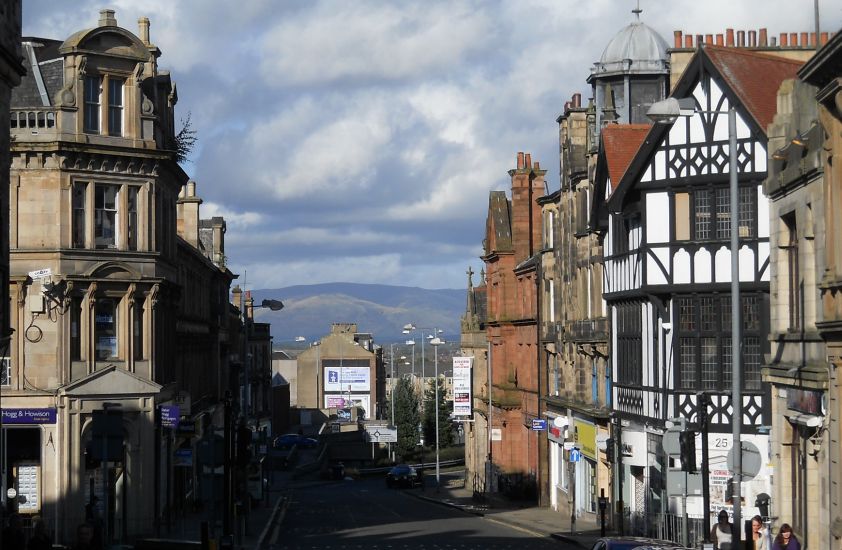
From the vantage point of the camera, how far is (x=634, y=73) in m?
46.7

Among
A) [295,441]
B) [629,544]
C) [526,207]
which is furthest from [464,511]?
[295,441]

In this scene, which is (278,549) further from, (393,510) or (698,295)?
(393,510)

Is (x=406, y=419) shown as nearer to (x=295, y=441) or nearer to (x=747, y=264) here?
(x=295, y=441)

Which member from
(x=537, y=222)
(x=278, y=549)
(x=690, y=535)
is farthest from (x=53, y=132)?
(x=537, y=222)

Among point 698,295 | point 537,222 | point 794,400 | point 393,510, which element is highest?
point 537,222

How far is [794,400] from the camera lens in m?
26.3

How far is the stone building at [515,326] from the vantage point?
6212 centimetres

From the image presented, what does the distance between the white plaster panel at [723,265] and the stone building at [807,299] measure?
7791mm

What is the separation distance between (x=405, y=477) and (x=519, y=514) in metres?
27.7

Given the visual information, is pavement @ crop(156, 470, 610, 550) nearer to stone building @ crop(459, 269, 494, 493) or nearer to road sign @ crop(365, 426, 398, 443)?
stone building @ crop(459, 269, 494, 493)

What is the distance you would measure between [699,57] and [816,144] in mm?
12037

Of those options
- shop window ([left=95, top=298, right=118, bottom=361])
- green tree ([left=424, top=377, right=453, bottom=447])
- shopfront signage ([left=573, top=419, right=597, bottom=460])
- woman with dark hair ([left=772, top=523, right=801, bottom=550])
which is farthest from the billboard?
woman with dark hair ([left=772, top=523, right=801, bottom=550])

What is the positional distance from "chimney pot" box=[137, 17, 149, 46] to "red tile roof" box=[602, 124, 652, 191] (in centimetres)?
1463

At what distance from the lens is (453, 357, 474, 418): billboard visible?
74875 mm
